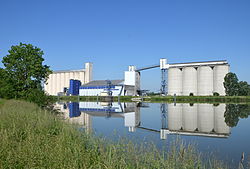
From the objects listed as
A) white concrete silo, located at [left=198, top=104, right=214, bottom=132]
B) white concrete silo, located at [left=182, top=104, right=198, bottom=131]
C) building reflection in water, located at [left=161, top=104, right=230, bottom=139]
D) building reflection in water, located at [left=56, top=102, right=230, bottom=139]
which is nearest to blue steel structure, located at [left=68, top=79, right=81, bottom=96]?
building reflection in water, located at [left=56, top=102, right=230, bottom=139]

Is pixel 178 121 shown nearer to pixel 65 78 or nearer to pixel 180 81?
pixel 180 81

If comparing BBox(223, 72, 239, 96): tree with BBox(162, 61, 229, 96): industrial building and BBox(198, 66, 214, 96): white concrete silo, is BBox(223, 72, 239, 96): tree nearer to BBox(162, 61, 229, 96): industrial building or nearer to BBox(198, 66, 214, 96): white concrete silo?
BBox(162, 61, 229, 96): industrial building

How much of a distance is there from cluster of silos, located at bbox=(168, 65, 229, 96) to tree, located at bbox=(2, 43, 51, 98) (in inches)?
2235

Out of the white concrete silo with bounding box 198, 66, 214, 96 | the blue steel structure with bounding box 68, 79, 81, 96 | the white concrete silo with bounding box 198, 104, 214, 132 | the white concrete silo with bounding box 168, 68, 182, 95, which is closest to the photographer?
the white concrete silo with bounding box 198, 104, 214, 132

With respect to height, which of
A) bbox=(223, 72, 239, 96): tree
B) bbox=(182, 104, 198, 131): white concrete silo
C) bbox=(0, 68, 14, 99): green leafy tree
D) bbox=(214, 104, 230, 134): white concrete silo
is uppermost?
bbox=(223, 72, 239, 96): tree

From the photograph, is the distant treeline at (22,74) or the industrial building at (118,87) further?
the industrial building at (118,87)

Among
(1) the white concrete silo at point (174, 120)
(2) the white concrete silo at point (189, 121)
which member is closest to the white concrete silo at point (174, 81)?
→ (1) the white concrete silo at point (174, 120)

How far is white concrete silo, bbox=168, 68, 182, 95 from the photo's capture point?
7662 cm

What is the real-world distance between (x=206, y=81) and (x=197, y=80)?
3126 millimetres

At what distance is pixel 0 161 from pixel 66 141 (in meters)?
2.06

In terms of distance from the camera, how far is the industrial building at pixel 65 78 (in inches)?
4304

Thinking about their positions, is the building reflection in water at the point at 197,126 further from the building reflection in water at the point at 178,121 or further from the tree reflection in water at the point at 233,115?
the tree reflection in water at the point at 233,115

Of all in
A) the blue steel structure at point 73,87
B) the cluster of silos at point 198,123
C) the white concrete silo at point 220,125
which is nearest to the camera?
the white concrete silo at point 220,125

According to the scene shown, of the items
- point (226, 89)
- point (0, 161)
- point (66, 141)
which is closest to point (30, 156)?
point (0, 161)
